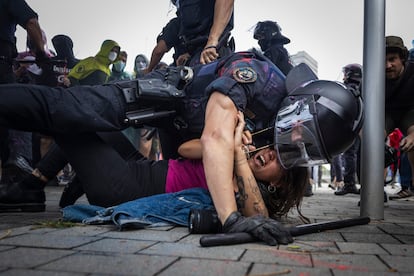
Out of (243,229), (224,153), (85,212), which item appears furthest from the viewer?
(85,212)

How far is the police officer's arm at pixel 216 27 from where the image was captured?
96.9 inches

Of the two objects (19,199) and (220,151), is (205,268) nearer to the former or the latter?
(220,151)

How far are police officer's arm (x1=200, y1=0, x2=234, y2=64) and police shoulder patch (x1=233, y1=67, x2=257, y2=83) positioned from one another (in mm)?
614

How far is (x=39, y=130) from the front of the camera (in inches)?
80.5

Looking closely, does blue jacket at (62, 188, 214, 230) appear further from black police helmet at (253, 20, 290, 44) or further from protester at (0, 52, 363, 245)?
black police helmet at (253, 20, 290, 44)

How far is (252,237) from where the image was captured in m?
1.49

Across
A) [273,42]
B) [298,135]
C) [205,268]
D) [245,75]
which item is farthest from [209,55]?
[273,42]

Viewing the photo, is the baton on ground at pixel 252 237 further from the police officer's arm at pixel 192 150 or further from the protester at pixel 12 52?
the protester at pixel 12 52

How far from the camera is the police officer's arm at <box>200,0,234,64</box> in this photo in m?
2.46

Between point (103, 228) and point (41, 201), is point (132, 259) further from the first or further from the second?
point (41, 201)

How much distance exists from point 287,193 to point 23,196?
63.2 inches

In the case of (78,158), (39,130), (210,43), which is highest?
(210,43)

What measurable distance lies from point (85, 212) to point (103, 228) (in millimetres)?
304

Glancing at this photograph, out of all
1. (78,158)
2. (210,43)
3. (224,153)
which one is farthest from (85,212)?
(210,43)
